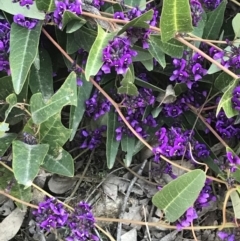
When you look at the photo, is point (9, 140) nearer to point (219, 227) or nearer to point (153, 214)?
point (153, 214)

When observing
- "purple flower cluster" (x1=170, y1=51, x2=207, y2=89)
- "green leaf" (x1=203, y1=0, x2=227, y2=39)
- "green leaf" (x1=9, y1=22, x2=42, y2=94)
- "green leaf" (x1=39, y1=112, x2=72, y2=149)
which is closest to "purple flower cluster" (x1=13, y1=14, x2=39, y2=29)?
"green leaf" (x1=9, y1=22, x2=42, y2=94)

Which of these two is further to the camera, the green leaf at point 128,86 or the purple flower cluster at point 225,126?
the purple flower cluster at point 225,126

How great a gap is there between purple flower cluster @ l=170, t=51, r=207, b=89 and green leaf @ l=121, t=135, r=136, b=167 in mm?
202

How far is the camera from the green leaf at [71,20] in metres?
1.19

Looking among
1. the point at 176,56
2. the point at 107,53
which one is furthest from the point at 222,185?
the point at 107,53

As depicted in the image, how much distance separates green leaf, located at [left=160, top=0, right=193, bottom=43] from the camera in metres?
1.11

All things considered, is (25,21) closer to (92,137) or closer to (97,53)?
(97,53)

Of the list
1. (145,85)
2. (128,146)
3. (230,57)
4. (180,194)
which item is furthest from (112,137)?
(230,57)

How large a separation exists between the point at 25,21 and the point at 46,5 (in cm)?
6

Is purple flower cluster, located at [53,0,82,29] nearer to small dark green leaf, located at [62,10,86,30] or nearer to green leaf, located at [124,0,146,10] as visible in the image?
small dark green leaf, located at [62,10,86,30]

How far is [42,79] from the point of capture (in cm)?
134

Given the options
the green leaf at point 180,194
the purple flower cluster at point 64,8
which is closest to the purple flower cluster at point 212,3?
the purple flower cluster at point 64,8

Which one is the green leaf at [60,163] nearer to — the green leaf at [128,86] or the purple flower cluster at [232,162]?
the green leaf at [128,86]

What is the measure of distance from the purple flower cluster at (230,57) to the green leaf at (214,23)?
158mm
